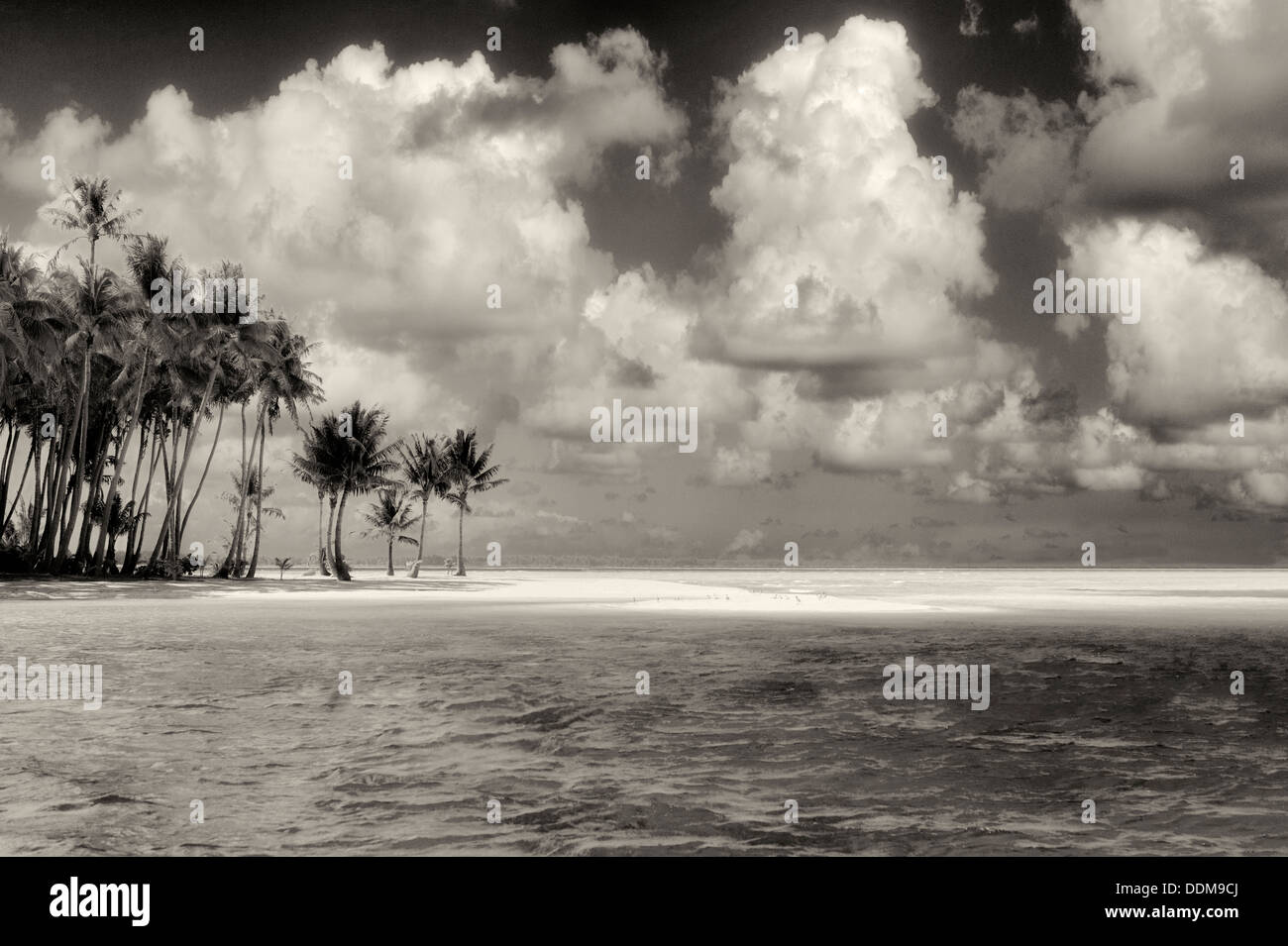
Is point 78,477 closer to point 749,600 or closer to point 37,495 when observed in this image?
point 37,495

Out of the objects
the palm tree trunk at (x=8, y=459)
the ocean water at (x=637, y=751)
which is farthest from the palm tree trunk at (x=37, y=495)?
the ocean water at (x=637, y=751)

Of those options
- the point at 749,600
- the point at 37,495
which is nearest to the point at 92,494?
the point at 37,495

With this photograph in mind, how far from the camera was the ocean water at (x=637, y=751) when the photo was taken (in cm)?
621

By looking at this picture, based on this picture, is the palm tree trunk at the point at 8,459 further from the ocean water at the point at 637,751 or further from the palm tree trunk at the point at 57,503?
the ocean water at the point at 637,751

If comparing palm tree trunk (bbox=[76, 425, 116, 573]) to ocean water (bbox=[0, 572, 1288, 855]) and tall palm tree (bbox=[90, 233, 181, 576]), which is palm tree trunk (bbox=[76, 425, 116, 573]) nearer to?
tall palm tree (bbox=[90, 233, 181, 576])

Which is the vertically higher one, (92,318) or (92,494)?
(92,318)

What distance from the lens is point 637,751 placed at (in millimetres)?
8789

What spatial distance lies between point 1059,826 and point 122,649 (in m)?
16.0

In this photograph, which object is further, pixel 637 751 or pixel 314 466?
pixel 314 466

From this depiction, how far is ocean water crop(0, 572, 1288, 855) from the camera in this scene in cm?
621

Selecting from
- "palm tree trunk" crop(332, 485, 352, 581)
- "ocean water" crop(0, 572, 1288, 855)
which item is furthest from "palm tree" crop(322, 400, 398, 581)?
"ocean water" crop(0, 572, 1288, 855)

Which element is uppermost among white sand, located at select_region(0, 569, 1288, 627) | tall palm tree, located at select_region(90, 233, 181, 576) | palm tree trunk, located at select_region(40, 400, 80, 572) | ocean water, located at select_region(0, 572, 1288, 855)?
tall palm tree, located at select_region(90, 233, 181, 576)

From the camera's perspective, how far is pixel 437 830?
6203 millimetres
